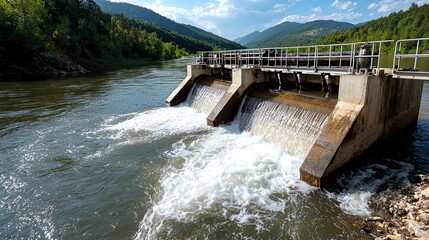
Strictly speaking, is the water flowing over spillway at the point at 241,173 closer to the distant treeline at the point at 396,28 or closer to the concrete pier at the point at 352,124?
the concrete pier at the point at 352,124

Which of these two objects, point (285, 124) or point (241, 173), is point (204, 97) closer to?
point (285, 124)

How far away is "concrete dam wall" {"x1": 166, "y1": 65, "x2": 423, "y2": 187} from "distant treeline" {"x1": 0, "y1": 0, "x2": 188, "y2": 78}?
41687 millimetres

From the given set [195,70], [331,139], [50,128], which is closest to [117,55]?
[195,70]

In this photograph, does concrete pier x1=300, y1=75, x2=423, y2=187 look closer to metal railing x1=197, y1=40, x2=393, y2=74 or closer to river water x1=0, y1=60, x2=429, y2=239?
river water x1=0, y1=60, x2=429, y2=239

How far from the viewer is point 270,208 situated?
26.8 ft

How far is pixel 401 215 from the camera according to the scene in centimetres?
→ 726

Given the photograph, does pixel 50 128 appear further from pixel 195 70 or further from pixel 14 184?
pixel 195 70

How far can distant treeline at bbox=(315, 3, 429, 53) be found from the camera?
3898 inches

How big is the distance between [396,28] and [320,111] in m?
133

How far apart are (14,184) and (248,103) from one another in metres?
11.8

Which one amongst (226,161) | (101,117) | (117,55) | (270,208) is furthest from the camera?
(117,55)

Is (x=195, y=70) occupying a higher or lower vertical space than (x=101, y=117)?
higher

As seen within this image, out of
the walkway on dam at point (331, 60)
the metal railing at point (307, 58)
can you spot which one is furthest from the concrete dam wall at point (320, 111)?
the metal railing at point (307, 58)

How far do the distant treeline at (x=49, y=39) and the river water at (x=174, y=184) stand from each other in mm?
34384
